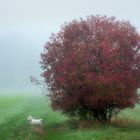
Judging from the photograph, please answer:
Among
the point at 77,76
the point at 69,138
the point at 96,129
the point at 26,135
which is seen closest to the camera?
the point at 69,138

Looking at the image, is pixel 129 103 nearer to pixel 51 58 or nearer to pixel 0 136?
pixel 51 58

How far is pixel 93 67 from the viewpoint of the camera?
140 ft

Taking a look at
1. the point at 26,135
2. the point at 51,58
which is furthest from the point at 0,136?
the point at 51,58

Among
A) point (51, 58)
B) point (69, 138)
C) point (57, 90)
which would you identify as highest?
point (51, 58)

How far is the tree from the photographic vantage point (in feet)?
138

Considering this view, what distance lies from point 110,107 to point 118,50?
530cm

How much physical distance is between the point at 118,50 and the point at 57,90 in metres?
6.12

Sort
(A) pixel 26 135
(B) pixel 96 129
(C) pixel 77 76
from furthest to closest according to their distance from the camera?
(C) pixel 77 76 → (B) pixel 96 129 → (A) pixel 26 135

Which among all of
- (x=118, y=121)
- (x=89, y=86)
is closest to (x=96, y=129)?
(x=89, y=86)

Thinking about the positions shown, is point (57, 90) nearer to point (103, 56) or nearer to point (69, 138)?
point (103, 56)

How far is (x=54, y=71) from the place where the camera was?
146 ft

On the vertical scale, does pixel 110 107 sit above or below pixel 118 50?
below

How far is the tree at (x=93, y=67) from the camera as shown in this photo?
42.1 metres

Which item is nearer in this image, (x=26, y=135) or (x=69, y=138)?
(x=69, y=138)
